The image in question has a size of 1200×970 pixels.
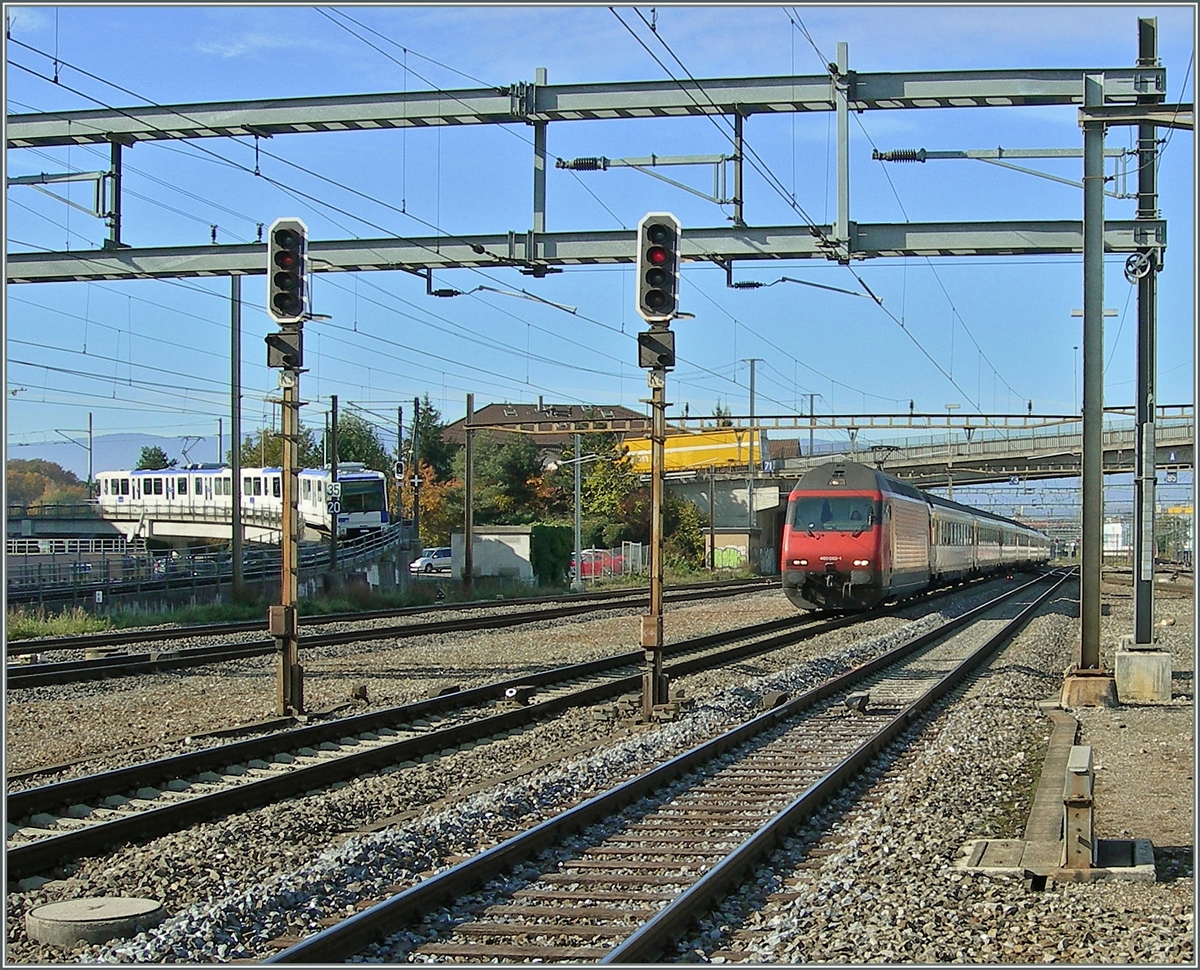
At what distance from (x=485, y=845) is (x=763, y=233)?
35.4 feet

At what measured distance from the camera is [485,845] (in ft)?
26.7

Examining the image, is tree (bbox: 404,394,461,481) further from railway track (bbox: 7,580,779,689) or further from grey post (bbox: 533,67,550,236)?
grey post (bbox: 533,67,550,236)

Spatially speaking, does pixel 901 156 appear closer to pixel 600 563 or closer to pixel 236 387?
pixel 236 387

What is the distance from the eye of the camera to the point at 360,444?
104m

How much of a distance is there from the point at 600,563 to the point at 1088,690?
44.1 meters

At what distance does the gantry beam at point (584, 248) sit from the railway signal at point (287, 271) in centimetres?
415

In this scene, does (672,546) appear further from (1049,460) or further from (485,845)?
(485,845)

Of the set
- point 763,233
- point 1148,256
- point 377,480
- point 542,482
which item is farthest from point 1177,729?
point 542,482

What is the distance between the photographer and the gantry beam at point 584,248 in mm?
17156

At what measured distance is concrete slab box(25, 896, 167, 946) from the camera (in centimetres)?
626

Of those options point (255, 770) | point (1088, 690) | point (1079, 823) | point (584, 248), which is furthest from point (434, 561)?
point (1079, 823)

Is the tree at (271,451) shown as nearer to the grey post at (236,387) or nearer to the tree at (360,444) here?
the tree at (360,444)

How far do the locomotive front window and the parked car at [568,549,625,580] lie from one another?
26.8 m

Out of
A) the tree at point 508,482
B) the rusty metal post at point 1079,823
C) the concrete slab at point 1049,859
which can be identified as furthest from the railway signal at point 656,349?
the tree at point 508,482
